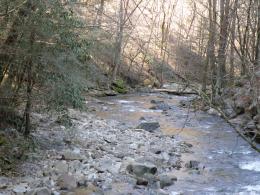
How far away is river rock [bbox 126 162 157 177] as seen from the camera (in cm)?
953

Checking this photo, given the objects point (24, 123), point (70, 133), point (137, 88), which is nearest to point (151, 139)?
point (70, 133)

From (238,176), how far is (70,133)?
4635 millimetres

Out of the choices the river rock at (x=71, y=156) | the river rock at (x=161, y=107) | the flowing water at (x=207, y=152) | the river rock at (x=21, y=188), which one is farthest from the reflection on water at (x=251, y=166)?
the river rock at (x=161, y=107)

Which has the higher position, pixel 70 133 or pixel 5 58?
pixel 5 58

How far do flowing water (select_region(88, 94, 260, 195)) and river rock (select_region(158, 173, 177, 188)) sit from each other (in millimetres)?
124

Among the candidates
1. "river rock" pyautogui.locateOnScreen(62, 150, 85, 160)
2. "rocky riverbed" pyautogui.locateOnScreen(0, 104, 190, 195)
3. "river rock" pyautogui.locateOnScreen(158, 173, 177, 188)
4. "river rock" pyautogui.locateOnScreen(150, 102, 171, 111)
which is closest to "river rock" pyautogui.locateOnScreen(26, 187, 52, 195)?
"rocky riverbed" pyautogui.locateOnScreen(0, 104, 190, 195)

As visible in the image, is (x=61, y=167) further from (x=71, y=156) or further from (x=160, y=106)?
(x=160, y=106)

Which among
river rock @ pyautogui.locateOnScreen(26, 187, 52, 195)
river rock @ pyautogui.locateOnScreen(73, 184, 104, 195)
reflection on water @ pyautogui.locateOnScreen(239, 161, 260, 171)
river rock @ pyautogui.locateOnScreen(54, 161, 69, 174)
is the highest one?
river rock @ pyautogui.locateOnScreen(54, 161, 69, 174)

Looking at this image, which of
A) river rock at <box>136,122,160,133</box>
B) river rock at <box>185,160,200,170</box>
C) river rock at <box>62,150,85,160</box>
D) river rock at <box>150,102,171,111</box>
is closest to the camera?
river rock at <box>62,150,85,160</box>

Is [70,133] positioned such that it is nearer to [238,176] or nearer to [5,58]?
[5,58]

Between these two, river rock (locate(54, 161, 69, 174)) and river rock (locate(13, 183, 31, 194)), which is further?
river rock (locate(54, 161, 69, 174))

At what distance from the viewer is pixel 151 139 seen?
44.4 ft

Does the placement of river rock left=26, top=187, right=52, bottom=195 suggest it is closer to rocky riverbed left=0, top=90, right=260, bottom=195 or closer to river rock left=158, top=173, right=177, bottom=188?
rocky riverbed left=0, top=90, right=260, bottom=195

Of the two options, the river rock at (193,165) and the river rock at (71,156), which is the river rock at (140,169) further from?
the river rock at (193,165)
